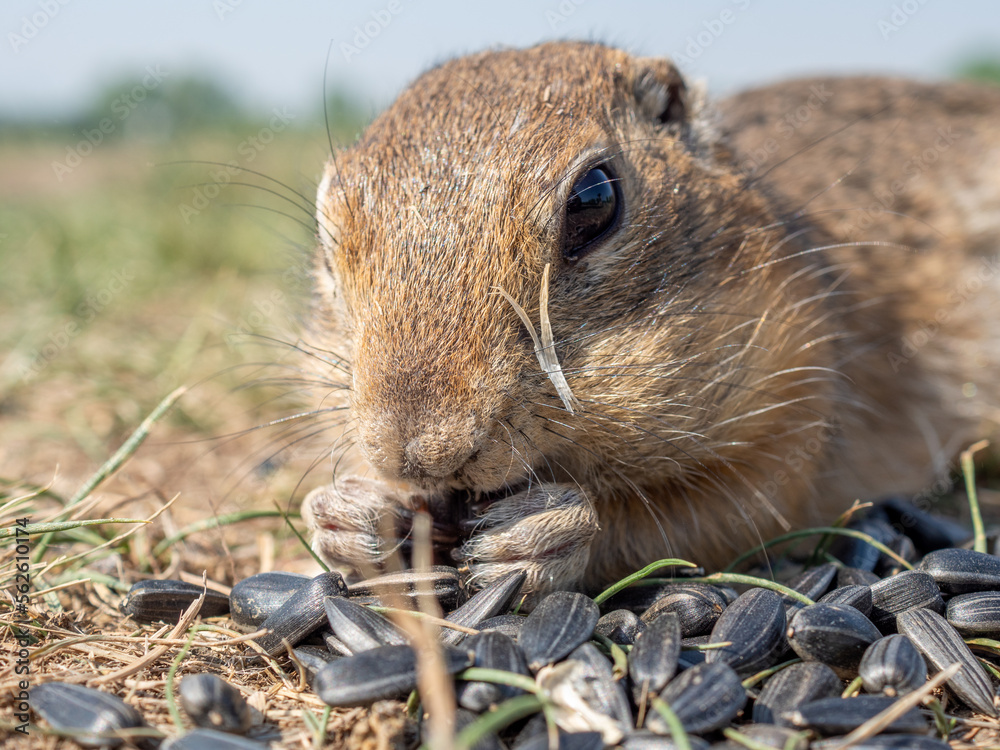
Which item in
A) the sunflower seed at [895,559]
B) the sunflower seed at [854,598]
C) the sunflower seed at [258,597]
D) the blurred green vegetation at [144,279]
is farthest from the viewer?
the blurred green vegetation at [144,279]

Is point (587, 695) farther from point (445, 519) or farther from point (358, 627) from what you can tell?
point (445, 519)

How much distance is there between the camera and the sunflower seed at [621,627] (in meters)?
2.70

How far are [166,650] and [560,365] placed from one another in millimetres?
1742

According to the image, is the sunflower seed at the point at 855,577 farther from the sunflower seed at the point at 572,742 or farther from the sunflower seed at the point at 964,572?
the sunflower seed at the point at 572,742

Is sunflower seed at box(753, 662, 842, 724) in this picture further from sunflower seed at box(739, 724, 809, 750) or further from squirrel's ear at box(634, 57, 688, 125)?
squirrel's ear at box(634, 57, 688, 125)

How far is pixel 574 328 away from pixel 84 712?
2.00 m

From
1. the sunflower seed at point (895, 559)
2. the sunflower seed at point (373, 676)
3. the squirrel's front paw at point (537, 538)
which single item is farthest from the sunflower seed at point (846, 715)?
the sunflower seed at point (895, 559)

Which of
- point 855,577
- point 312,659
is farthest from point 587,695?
point 855,577

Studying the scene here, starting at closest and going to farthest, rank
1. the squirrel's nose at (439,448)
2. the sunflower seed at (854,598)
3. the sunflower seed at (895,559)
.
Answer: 1. the squirrel's nose at (439,448)
2. the sunflower seed at (854,598)
3. the sunflower seed at (895,559)

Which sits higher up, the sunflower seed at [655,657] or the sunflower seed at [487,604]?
the sunflower seed at [487,604]

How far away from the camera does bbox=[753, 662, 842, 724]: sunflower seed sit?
2.37m

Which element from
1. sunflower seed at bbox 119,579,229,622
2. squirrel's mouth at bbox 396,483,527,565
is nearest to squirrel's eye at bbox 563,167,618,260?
squirrel's mouth at bbox 396,483,527,565

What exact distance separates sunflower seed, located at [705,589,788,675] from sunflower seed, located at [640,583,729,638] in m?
0.07

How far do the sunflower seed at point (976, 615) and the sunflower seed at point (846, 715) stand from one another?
2.07ft
